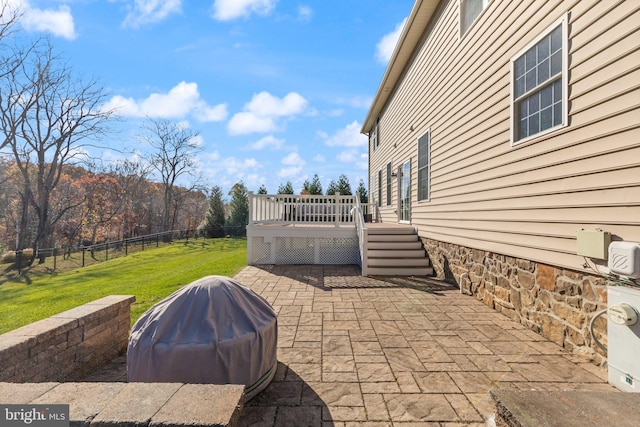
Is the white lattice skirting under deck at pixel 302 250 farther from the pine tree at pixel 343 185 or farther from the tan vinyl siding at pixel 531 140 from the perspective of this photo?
the pine tree at pixel 343 185

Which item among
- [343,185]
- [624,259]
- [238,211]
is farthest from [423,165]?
[238,211]

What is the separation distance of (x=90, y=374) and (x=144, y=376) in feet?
3.98

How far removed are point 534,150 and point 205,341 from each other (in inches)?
166

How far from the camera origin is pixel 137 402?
1.41m

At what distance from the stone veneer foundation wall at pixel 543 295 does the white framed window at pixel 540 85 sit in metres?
1.69

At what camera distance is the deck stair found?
7340 millimetres

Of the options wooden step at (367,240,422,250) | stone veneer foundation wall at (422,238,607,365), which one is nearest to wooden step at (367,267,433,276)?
wooden step at (367,240,422,250)

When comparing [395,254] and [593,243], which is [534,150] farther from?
[395,254]

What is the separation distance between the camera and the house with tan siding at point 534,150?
281cm

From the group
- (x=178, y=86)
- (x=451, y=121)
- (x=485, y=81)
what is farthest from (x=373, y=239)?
(x=178, y=86)

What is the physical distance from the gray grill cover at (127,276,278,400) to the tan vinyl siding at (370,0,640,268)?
330cm

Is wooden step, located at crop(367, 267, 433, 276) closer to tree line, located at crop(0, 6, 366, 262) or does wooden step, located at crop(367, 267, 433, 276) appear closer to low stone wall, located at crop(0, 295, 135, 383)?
low stone wall, located at crop(0, 295, 135, 383)

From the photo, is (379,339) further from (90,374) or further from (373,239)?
(373,239)

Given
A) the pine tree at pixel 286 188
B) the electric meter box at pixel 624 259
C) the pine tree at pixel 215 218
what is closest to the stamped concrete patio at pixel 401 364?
the electric meter box at pixel 624 259
